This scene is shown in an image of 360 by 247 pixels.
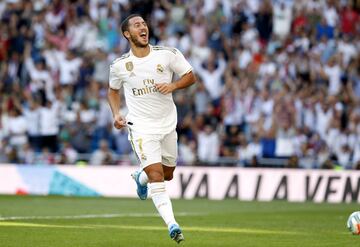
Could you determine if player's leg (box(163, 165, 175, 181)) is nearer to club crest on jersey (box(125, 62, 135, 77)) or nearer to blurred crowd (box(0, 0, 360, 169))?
club crest on jersey (box(125, 62, 135, 77))

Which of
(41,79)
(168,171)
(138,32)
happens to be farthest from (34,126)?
(138,32)

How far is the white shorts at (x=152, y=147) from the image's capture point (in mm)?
13641

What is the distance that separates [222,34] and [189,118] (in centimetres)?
306

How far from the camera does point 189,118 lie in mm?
28125

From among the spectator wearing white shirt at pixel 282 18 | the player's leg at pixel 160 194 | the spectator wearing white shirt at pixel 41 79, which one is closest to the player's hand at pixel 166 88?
the player's leg at pixel 160 194

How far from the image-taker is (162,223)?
1720 cm

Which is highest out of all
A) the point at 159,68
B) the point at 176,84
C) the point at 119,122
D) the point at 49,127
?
the point at 159,68

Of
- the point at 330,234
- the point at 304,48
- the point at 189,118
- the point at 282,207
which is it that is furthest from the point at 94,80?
the point at 330,234

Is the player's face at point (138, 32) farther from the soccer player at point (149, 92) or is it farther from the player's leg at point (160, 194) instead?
the player's leg at point (160, 194)

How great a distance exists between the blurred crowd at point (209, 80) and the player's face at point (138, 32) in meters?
12.7

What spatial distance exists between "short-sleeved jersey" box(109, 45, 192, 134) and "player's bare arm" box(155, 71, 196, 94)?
13 centimetres

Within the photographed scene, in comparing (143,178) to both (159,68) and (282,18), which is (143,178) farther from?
(282,18)

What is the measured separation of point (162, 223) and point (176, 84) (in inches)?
164

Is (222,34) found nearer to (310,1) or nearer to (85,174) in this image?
(310,1)
